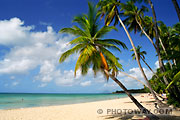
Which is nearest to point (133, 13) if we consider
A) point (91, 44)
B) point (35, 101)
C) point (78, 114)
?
point (91, 44)

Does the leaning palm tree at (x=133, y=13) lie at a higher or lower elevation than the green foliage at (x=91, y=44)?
higher

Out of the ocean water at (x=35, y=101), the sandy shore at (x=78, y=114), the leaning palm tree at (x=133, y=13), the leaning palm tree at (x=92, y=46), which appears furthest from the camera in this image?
the ocean water at (x=35, y=101)

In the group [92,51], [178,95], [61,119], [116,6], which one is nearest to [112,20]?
[116,6]

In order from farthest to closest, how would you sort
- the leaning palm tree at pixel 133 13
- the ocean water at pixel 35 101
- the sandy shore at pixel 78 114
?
the ocean water at pixel 35 101 → the leaning palm tree at pixel 133 13 → the sandy shore at pixel 78 114

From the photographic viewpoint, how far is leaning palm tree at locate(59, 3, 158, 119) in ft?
21.4

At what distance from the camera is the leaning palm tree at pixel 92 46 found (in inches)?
256

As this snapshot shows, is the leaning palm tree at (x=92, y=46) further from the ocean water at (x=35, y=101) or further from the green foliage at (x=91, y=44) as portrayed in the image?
the ocean water at (x=35, y=101)

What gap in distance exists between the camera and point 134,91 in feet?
338

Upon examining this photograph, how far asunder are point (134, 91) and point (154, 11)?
10337 cm

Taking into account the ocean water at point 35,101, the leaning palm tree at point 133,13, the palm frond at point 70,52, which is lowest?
the ocean water at point 35,101

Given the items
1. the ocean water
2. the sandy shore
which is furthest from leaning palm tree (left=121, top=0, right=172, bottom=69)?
the ocean water

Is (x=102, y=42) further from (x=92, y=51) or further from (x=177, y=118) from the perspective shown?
(x=177, y=118)

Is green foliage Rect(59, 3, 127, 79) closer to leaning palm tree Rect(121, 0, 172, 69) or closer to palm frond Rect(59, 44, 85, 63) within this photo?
palm frond Rect(59, 44, 85, 63)

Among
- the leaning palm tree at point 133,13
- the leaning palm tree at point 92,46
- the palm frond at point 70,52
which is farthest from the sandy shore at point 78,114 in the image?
the leaning palm tree at point 133,13
